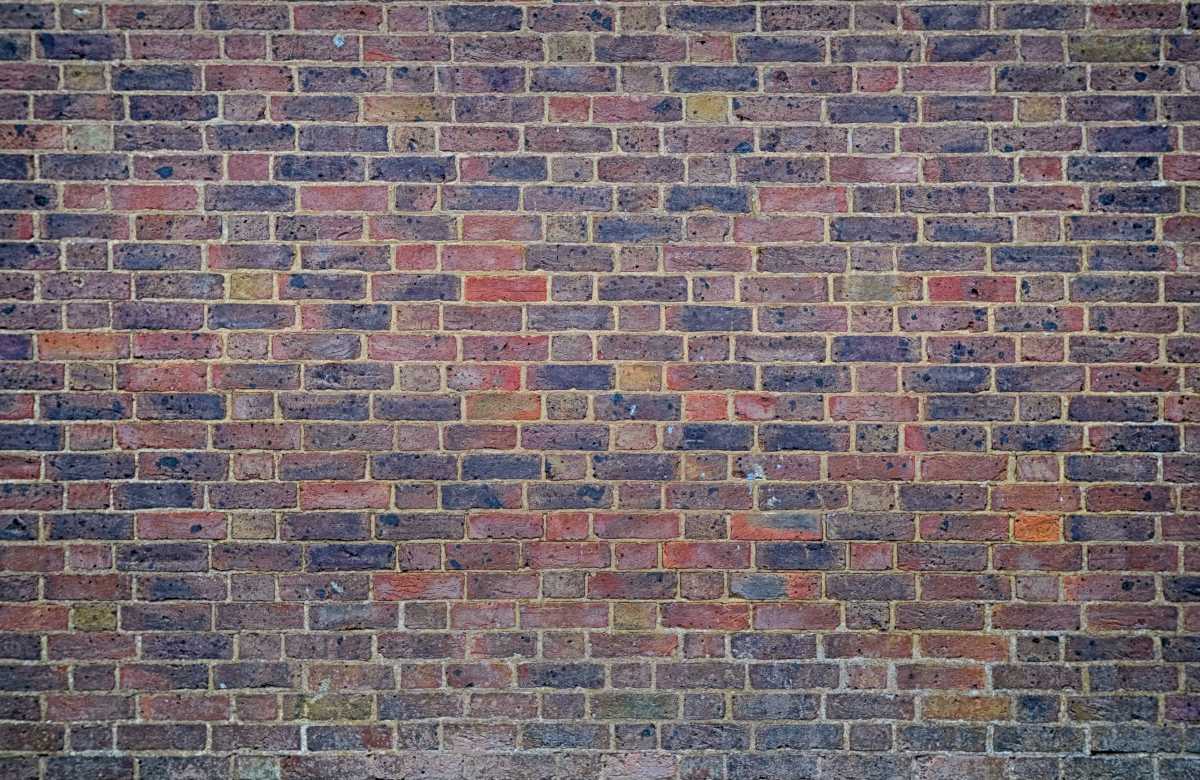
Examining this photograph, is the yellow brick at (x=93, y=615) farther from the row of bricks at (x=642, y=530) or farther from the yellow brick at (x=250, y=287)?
the yellow brick at (x=250, y=287)

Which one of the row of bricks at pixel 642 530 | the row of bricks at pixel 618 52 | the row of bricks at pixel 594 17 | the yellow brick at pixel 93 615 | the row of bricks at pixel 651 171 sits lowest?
the yellow brick at pixel 93 615

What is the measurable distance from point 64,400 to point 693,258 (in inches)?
80.3

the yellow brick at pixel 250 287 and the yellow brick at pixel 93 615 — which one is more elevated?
the yellow brick at pixel 250 287

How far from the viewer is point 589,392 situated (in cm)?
343

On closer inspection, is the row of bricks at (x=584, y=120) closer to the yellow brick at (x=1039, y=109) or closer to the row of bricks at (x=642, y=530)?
the yellow brick at (x=1039, y=109)

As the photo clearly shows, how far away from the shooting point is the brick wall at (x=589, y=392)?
11.2 ft

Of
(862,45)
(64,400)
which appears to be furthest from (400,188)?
(862,45)

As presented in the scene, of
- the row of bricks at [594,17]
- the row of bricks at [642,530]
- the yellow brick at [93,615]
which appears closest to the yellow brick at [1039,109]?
the row of bricks at [594,17]

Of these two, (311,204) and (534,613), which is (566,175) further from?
(534,613)

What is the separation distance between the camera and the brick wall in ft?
11.2

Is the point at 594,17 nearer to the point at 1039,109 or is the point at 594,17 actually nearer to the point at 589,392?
the point at 589,392

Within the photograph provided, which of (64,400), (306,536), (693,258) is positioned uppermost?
(693,258)

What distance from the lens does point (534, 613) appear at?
11.2 feet

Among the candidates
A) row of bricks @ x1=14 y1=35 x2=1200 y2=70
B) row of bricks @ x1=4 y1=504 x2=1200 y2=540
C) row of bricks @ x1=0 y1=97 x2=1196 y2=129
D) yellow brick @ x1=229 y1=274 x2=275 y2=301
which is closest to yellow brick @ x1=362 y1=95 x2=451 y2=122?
row of bricks @ x1=0 y1=97 x2=1196 y2=129
